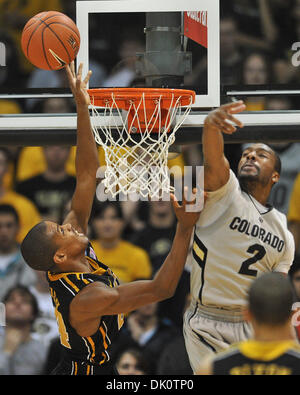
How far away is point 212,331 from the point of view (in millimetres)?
4078

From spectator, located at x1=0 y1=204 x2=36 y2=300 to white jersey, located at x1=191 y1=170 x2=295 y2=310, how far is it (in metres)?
1.75

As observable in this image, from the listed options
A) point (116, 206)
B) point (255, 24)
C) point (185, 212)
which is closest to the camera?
point (185, 212)

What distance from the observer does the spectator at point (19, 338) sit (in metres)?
5.19

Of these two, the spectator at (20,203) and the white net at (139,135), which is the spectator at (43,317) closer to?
the spectator at (20,203)

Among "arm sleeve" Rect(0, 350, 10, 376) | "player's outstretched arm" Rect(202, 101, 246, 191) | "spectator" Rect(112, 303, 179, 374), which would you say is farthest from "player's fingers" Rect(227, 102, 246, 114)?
"arm sleeve" Rect(0, 350, 10, 376)

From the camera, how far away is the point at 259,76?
5418mm

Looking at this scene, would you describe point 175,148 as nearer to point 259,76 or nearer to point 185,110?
point 185,110

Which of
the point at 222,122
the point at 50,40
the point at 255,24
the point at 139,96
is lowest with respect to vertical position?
the point at 222,122

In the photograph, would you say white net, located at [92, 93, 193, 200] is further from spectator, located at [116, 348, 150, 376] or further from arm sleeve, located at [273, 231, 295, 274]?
spectator, located at [116, 348, 150, 376]

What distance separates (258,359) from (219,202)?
5.68ft

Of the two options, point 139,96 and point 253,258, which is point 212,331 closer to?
point 253,258

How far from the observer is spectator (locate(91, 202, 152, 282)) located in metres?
5.41

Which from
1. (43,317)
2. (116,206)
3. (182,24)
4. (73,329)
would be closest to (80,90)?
(182,24)
